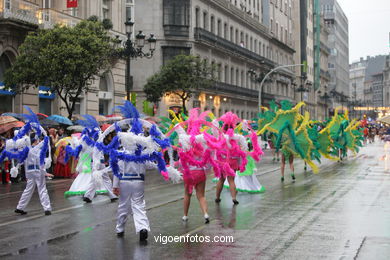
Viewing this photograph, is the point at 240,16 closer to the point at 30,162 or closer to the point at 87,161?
the point at 87,161

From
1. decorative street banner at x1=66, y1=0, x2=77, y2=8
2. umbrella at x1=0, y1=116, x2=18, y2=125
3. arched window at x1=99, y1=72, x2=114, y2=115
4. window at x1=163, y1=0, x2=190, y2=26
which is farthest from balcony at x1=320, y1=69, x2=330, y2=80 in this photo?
umbrella at x1=0, y1=116, x2=18, y2=125

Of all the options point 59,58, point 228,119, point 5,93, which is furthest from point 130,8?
point 228,119

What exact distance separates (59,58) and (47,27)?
470 centimetres

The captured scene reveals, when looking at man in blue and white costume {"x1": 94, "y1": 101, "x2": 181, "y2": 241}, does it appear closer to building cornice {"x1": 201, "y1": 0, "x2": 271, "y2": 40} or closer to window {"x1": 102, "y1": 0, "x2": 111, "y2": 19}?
window {"x1": 102, "y1": 0, "x2": 111, "y2": 19}

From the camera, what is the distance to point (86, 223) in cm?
1162

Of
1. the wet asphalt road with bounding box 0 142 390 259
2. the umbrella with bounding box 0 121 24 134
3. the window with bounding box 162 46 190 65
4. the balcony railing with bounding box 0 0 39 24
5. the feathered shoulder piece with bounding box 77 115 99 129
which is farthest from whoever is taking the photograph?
the window with bounding box 162 46 190 65

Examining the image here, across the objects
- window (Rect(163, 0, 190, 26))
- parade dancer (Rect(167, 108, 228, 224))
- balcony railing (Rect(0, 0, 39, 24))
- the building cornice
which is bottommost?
parade dancer (Rect(167, 108, 228, 224))

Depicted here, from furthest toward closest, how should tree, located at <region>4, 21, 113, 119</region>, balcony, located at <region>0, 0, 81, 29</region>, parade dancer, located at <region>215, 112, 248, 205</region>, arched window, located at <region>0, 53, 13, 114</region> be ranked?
arched window, located at <region>0, 53, 13, 114</region>, balcony, located at <region>0, 0, 81, 29</region>, tree, located at <region>4, 21, 113, 119</region>, parade dancer, located at <region>215, 112, 248, 205</region>

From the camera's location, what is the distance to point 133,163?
980 centimetres

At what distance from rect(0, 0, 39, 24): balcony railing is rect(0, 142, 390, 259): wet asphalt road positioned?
39.4ft

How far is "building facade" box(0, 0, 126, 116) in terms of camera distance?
1097 inches

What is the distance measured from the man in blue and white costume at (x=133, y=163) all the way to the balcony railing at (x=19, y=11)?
1909cm

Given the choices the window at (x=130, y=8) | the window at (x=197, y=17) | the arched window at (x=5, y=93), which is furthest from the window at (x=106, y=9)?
the window at (x=197, y=17)

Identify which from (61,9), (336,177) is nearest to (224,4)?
(61,9)
